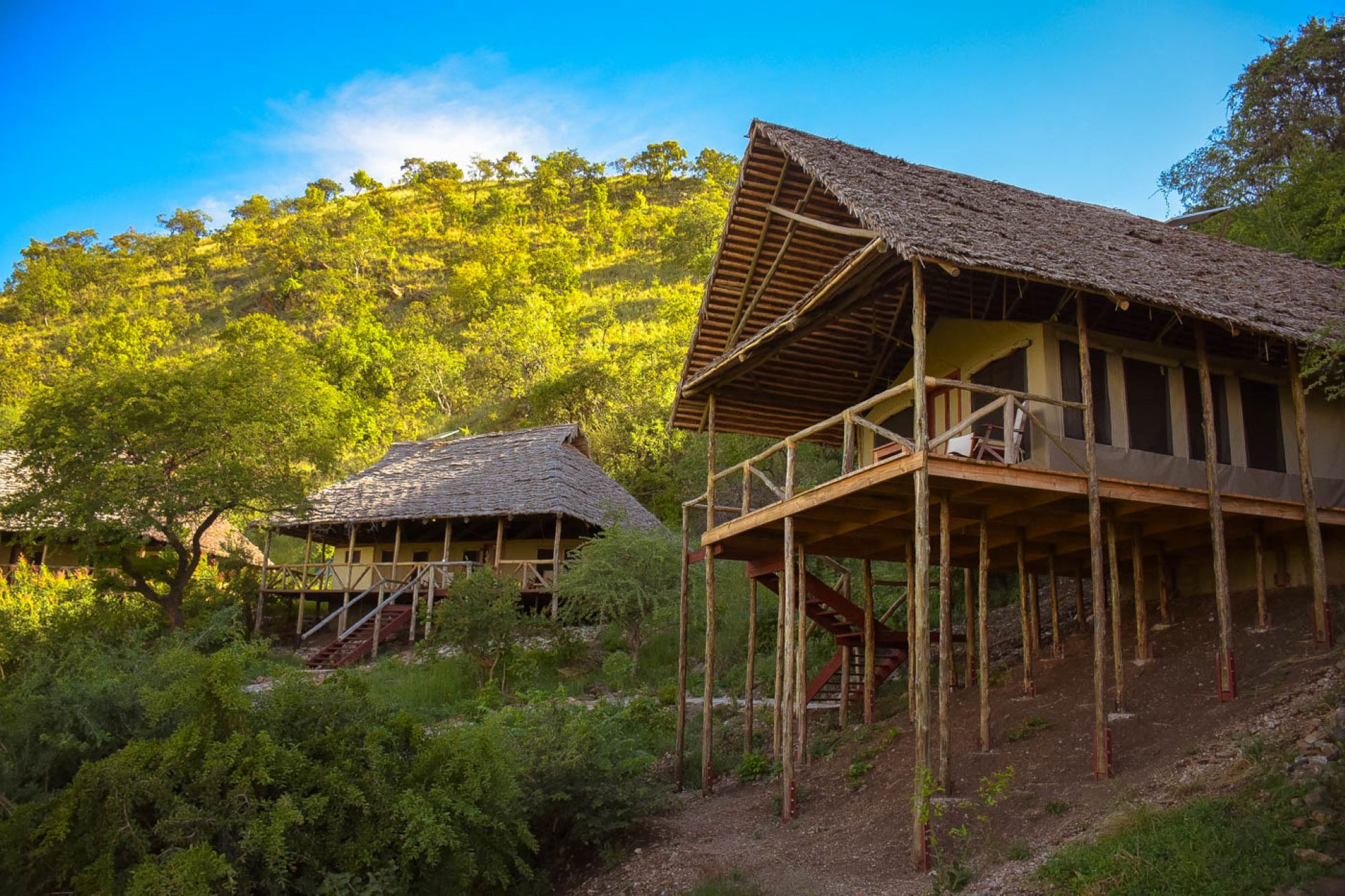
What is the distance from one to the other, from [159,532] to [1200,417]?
2915 cm

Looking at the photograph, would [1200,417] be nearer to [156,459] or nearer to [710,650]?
[710,650]

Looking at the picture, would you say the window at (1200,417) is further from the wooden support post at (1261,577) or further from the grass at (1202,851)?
the grass at (1202,851)

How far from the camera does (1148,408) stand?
13.6 m

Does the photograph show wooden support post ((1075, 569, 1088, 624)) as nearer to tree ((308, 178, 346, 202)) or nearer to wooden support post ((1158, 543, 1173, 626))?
wooden support post ((1158, 543, 1173, 626))

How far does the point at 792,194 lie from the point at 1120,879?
1040 centimetres

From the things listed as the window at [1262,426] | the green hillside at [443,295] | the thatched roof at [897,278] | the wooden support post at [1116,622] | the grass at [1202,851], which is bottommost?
the grass at [1202,851]

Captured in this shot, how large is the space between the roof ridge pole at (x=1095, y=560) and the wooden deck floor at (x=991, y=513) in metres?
0.26

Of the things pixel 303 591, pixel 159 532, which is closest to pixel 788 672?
pixel 303 591

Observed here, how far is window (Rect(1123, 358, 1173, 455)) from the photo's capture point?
44.0ft

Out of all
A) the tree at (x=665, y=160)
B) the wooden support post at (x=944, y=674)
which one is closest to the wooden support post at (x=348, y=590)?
the wooden support post at (x=944, y=674)

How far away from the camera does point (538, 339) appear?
172 ft

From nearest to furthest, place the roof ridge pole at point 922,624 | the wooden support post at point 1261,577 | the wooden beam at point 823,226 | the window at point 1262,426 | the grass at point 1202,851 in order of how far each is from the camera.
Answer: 1. the grass at point 1202,851
2. the roof ridge pole at point 922,624
3. the wooden beam at point 823,226
4. the wooden support post at point 1261,577
5. the window at point 1262,426

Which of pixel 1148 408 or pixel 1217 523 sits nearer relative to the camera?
pixel 1217 523

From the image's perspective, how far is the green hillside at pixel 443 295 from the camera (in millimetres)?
45844
